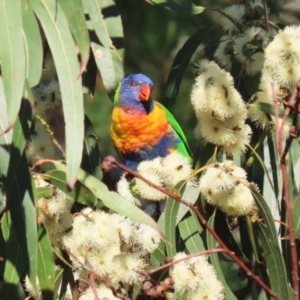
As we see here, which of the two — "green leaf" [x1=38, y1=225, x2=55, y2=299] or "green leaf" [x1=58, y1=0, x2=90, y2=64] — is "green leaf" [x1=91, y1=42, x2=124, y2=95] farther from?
"green leaf" [x1=38, y1=225, x2=55, y2=299]

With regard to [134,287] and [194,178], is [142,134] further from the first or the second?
[134,287]

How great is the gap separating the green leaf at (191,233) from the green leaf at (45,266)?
0.37 m

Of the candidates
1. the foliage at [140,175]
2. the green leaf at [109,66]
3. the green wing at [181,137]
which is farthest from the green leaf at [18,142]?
the green wing at [181,137]

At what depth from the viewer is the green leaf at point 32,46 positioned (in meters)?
1.33

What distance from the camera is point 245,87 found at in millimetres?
1907

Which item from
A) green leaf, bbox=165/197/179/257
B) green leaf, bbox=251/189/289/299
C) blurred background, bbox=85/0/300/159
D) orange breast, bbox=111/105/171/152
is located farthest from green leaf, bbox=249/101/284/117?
blurred background, bbox=85/0/300/159

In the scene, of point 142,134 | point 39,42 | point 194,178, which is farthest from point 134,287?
point 142,134

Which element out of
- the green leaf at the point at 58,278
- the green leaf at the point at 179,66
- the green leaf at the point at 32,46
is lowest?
the green leaf at the point at 58,278

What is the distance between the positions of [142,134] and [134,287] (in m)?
1.20

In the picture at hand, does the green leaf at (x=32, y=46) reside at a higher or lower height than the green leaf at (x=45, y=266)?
higher

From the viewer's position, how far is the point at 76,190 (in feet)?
4.77

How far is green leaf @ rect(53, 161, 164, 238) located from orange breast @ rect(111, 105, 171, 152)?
1125mm

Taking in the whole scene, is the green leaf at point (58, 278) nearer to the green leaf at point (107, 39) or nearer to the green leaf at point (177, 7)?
the green leaf at point (107, 39)

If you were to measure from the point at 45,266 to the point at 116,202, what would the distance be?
219 millimetres
